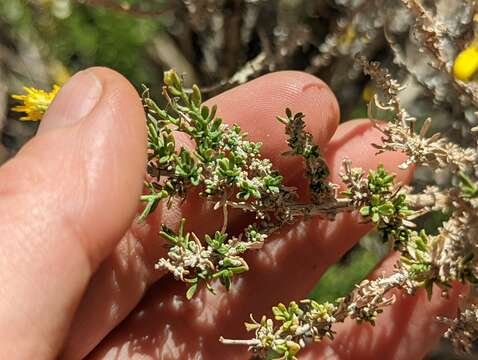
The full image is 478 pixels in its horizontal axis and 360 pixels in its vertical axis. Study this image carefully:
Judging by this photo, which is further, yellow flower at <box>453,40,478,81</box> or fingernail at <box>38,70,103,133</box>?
yellow flower at <box>453,40,478,81</box>

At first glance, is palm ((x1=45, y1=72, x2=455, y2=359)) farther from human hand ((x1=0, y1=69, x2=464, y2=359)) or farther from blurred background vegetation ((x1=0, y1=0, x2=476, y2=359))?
blurred background vegetation ((x1=0, y1=0, x2=476, y2=359))

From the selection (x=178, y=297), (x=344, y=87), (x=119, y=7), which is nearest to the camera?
(x=178, y=297)

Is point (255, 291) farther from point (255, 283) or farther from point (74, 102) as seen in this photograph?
point (74, 102)

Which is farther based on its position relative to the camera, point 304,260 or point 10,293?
point 304,260

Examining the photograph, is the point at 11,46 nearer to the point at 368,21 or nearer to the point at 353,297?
the point at 368,21

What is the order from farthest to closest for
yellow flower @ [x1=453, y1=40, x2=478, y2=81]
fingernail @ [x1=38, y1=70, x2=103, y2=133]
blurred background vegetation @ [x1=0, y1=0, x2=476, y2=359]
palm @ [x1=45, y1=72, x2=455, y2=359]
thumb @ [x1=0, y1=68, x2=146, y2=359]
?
blurred background vegetation @ [x1=0, y1=0, x2=476, y2=359], yellow flower @ [x1=453, y1=40, x2=478, y2=81], palm @ [x1=45, y1=72, x2=455, y2=359], fingernail @ [x1=38, y1=70, x2=103, y2=133], thumb @ [x1=0, y1=68, x2=146, y2=359]

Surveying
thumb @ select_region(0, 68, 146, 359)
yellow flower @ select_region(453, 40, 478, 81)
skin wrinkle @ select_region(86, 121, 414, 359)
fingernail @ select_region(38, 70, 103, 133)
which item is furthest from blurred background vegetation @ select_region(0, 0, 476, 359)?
thumb @ select_region(0, 68, 146, 359)

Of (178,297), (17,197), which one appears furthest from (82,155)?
(178,297)

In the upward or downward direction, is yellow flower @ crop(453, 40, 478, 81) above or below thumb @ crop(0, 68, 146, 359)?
above
